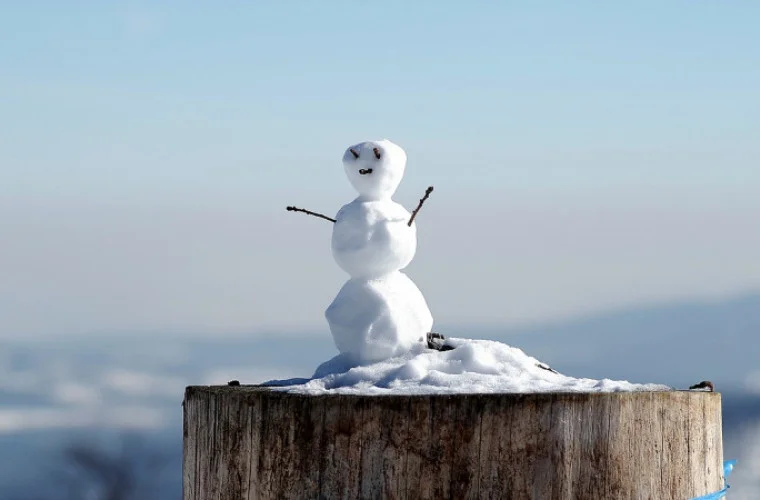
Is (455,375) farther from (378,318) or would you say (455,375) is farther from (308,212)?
(308,212)

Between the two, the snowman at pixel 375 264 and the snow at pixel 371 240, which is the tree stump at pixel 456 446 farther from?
the snow at pixel 371 240

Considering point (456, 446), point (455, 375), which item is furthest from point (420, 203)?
point (456, 446)

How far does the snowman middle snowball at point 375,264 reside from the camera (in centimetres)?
350

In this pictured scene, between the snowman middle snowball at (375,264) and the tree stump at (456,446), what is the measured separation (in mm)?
587

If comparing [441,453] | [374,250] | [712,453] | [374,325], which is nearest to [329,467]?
[441,453]

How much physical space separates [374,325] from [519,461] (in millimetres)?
868

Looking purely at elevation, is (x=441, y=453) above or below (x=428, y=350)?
below

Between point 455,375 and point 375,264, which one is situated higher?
point 375,264

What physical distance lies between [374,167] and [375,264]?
0.39 meters

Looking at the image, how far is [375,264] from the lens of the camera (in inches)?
144

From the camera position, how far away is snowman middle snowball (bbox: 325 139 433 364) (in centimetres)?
350

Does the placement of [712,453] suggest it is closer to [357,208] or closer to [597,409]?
[597,409]

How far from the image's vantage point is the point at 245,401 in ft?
9.96

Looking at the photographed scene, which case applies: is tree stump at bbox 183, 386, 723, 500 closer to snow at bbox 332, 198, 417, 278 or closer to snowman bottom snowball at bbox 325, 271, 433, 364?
snowman bottom snowball at bbox 325, 271, 433, 364
